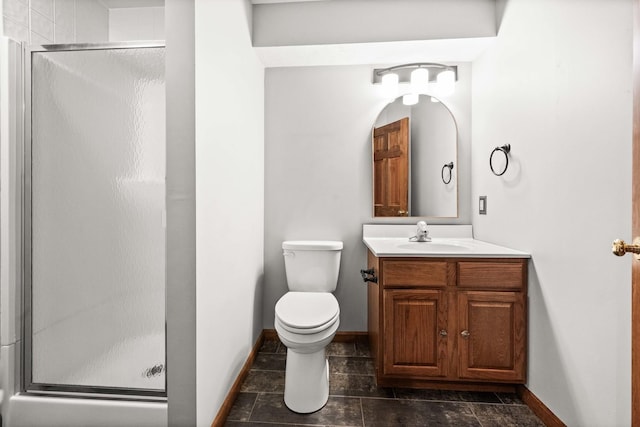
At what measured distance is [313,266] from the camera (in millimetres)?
2193

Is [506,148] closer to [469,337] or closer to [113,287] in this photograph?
[469,337]

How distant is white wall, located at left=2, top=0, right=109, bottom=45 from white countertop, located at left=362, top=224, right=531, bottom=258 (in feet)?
6.92

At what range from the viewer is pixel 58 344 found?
1.44m

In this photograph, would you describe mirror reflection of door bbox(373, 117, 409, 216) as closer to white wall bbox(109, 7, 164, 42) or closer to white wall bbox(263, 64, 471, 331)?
white wall bbox(263, 64, 471, 331)

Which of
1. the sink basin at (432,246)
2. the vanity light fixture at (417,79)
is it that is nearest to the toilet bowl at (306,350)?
the sink basin at (432,246)

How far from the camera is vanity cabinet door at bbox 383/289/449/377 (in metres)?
1.72

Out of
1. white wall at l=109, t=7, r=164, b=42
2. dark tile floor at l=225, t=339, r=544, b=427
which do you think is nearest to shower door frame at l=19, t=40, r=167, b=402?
dark tile floor at l=225, t=339, r=544, b=427

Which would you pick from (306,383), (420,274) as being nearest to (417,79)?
(420,274)

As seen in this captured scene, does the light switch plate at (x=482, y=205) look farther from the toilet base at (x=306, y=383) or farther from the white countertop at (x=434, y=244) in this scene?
the toilet base at (x=306, y=383)

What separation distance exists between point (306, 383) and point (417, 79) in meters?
2.23

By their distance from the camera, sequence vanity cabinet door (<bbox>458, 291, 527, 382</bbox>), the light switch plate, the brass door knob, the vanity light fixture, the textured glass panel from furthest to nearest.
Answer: the vanity light fixture, the light switch plate, vanity cabinet door (<bbox>458, 291, 527, 382</bbox>), the textured glass panel, the brass door knob

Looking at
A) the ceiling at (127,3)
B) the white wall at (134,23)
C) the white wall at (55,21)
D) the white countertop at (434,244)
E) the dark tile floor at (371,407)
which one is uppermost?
the ceiling at (127,3)

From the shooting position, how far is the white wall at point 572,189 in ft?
3.64

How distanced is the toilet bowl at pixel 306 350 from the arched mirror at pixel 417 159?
3.66 ft
